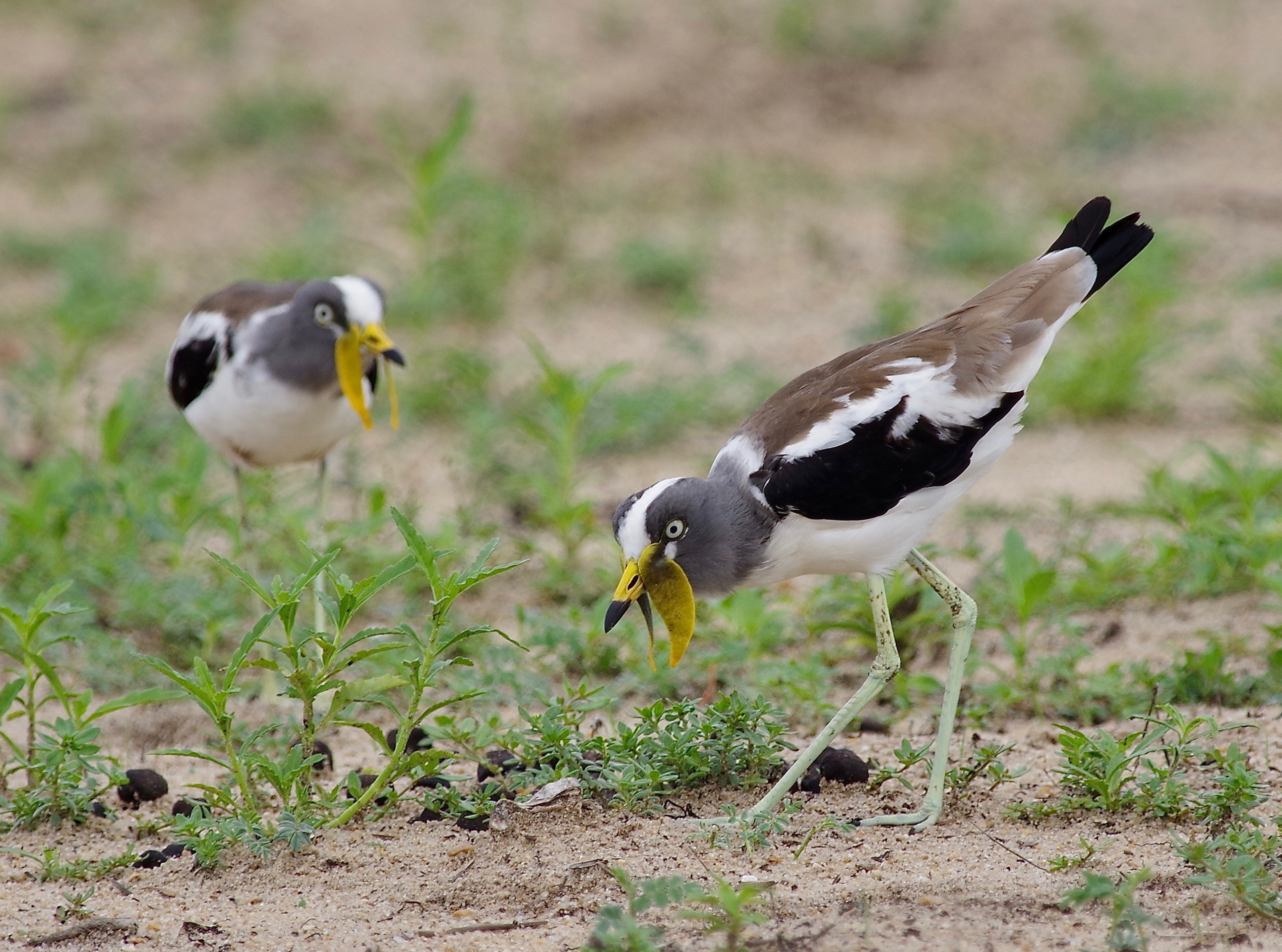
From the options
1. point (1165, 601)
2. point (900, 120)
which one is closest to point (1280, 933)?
point (1165, 601)

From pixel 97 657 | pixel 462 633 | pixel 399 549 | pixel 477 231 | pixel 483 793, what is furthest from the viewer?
pixel 477 231

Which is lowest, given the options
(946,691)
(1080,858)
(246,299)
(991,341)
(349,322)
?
(1080,858)

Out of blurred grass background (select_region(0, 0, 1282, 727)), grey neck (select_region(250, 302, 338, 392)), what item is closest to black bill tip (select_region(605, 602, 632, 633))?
blurred grass background (select_region(0, 0, 1282, 727))

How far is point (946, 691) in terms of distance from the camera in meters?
3.68

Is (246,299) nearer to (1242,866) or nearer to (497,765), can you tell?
(497,765)

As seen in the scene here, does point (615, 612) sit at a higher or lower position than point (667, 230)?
lower

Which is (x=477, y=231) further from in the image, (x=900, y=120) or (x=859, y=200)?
(x=900, y=120)

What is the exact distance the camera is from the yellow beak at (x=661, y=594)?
11.5ft

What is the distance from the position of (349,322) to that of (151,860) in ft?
6.50

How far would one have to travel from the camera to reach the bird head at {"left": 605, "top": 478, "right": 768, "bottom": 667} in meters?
3.52

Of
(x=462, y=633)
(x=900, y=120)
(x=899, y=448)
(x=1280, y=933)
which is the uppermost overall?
(x=900, y=120)

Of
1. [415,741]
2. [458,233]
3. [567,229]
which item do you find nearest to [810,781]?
[415,741]

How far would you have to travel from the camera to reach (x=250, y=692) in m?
4.88

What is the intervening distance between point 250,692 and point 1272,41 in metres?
11.0
